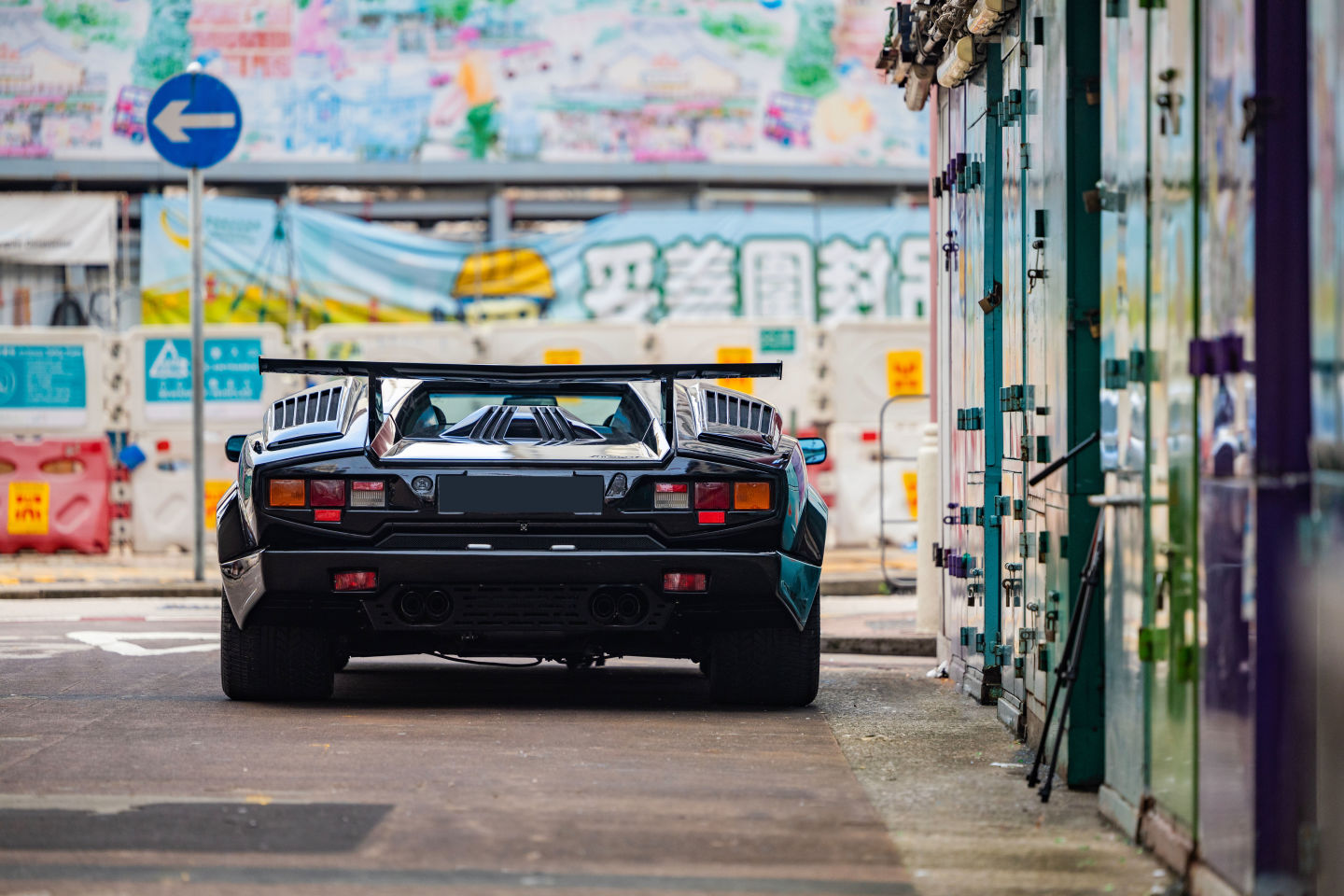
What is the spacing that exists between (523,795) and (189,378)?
12.2m

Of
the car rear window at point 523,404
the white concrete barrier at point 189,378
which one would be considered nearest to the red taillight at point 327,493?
the car rear window at point 523,404

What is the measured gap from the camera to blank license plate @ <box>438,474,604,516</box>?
681 cm

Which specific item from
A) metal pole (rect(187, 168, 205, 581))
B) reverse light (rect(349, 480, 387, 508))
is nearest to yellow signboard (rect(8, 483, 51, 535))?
metal pole (rect(187, 168, 205, 581))

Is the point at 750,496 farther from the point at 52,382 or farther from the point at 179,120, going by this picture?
the point at 52,382

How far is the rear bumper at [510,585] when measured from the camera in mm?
6738

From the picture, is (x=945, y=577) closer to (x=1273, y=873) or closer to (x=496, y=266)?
(x=1273, y=873)

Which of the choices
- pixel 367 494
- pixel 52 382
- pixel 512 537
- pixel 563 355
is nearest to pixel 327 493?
pixel 367 494

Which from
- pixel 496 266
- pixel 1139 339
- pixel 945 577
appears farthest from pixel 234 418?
pixel 1139 339

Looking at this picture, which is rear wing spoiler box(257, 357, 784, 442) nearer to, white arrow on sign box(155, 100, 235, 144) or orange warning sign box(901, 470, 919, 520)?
white arrow on sign box(155, 100, 235, 144)

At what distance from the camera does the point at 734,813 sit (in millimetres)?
5191

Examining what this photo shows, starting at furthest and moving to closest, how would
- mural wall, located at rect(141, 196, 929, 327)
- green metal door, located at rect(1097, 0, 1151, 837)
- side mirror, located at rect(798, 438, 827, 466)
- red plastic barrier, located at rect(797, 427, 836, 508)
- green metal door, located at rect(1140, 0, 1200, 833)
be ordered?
mural wall, located at rect(141, 196, 929, 327) → red plastic barrier, located at rect(797, 427, 836, 508) → side mirror, located at rect(798, 438, 827, 466) → green metal door, located at rect(1097, 0, 1151, 837) → green metal door, located at rect(1140, 0, 1200, 833)

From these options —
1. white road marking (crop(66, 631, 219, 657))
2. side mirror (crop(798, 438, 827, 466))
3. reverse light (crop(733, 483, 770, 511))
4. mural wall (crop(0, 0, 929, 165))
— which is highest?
mural wall (crop(0, 0, 929, 165))

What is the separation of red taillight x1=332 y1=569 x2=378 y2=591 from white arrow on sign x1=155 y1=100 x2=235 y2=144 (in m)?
7.85

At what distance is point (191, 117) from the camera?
542 inches
